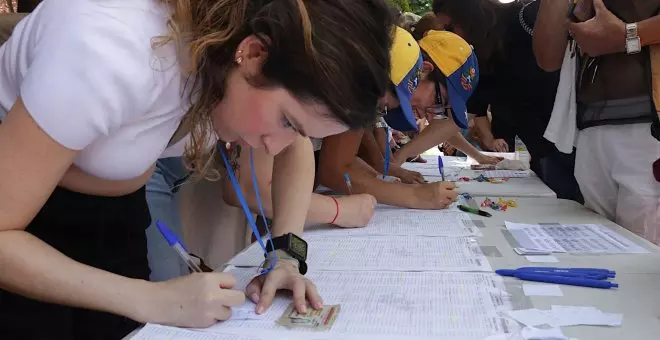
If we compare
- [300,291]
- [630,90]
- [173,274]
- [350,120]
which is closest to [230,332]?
[300,291]

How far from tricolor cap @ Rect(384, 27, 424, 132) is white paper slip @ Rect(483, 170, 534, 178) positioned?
2.85ft

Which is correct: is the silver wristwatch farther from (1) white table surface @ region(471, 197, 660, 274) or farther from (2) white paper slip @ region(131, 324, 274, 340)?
(2) white paper slip @ region(131, 324, 274, 340)

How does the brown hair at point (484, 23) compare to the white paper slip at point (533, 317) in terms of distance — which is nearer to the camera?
the white paper slip at point (533, 317)

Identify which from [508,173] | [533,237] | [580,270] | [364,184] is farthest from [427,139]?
[580,270]

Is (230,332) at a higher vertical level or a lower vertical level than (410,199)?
higher

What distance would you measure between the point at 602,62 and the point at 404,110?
0.52 m

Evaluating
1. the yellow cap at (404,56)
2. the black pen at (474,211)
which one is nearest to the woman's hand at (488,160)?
the black pen at (474,211)

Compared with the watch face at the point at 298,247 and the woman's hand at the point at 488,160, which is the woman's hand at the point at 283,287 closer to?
the watch face at the point at 298,247

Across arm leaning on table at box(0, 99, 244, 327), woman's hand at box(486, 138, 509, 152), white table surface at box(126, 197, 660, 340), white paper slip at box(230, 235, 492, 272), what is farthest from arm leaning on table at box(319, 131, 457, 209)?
woman's hand at box(486, 138, 509, 152)

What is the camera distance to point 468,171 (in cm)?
254

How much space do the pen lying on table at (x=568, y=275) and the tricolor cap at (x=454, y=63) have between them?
2.89ft

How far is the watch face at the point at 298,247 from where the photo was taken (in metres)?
1.00

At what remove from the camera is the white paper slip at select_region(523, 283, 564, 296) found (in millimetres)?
925

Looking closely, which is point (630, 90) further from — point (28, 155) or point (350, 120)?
point (28, 155)
